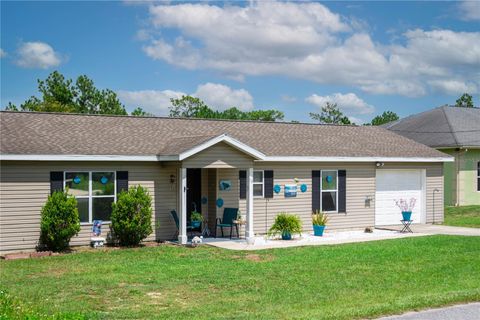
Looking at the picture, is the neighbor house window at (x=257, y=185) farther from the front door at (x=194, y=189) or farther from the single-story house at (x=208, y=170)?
the front door at (x=194, y=189)

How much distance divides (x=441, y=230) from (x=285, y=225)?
5.78 m

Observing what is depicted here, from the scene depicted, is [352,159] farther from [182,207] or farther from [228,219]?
[182,207]

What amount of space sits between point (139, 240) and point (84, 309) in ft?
23.8

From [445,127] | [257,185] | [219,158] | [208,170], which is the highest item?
[445,127]

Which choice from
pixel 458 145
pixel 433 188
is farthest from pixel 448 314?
pixel 458 145

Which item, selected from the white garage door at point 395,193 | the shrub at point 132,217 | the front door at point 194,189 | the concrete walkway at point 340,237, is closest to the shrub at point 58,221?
the shrub at point 132,217

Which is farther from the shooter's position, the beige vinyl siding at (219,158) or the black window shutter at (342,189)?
the black window shutter at (342,189)

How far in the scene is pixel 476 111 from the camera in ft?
113

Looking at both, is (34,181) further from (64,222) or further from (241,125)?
(241,125)

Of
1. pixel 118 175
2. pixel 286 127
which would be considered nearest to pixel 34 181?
pixel 118 175

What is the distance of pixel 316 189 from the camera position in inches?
781

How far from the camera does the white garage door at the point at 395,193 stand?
2147 cm

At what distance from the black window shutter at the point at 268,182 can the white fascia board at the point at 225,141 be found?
1.48 m

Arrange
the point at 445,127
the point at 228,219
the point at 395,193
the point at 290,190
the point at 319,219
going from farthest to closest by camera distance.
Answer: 1. the point at 445,127
2. the point at 395,193
3. the point at 290,190
4. the point at 319,219
5. the point at 228,219
